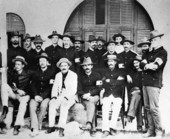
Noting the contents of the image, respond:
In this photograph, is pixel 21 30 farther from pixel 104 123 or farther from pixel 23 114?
pixel 104 123

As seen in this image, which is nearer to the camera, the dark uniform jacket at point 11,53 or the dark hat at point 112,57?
the dark hat at point 112,57

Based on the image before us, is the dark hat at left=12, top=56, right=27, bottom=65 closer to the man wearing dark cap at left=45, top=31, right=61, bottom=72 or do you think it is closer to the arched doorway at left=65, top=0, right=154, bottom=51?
the man wearing dark cap at left=45, top=31, right=61, bottom=72

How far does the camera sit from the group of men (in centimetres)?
484

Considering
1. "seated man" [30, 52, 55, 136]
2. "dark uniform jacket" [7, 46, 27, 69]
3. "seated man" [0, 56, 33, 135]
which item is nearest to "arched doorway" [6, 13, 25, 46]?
"dark uniform jacket" [7, 46, 27, 69]

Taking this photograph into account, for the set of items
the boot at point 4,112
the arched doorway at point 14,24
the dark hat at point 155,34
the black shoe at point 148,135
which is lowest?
the black shoe at point 148,135

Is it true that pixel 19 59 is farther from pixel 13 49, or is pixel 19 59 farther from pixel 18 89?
pixel 18 89

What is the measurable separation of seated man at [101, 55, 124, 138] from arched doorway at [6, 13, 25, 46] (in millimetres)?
1455

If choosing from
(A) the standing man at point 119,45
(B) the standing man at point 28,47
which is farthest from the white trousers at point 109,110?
(B) the standing man at point 28,47

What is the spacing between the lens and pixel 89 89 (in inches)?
196

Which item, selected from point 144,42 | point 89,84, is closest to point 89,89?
point 89,84

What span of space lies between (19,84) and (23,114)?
479 millimetres

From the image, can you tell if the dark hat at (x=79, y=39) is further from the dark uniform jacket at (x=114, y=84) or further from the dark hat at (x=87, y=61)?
the dark uniform jacket at (x=114, y=84)

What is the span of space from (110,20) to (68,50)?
796mm

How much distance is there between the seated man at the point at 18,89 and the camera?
512cm
